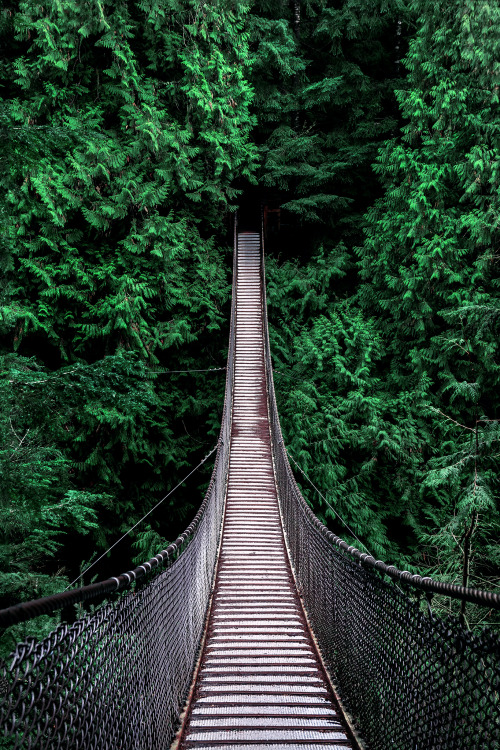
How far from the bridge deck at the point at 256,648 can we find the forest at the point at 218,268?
2030 mm

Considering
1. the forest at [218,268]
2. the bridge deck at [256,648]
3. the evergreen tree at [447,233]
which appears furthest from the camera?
the evergreen tree at [447,233]

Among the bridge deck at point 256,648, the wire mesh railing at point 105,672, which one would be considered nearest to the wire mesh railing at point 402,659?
the bridge deck at point 256,648

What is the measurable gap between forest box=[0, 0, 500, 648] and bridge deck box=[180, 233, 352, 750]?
6.66 feet

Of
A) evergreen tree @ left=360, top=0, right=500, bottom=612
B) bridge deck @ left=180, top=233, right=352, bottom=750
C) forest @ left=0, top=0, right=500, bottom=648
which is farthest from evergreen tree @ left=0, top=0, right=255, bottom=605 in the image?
evergreen tree @ left=360, top=0, right=500, bottom=612

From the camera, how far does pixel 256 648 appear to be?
3766mm

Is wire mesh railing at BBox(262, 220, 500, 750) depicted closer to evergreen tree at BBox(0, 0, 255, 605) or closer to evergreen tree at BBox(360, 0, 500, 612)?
evergreen tree at BBox(0, 0, 255, 605)

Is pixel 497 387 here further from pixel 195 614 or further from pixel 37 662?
pixel 37 662

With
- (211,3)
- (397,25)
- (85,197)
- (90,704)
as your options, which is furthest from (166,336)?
(397,25)

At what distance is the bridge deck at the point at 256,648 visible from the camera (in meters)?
2.56

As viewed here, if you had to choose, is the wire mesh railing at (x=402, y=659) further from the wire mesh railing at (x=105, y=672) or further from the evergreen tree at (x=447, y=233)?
the evergreen tree at (x=447, y=233)

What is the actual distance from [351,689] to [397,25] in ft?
50.9

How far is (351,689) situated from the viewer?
110 inches

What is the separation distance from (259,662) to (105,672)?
7.19 feet

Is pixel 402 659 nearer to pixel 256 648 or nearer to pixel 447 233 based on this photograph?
pixel 256 648
